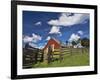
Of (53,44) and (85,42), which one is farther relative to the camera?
(85,42)

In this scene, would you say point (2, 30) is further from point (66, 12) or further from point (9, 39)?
point (66, 12)

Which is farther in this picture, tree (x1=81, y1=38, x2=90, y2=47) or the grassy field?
tree (x1=81, y1=38, x2=90, y2=47)

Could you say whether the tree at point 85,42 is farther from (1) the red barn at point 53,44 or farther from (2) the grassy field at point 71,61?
(1) the red barn at point 53,44

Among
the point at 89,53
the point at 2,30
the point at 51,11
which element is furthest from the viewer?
the point at 89,53

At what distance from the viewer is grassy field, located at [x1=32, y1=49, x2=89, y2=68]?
2.02 metres

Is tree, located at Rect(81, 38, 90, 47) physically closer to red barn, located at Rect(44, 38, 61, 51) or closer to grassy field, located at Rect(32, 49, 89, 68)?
grassy field, located at Rect(32, 49, 89, 68)

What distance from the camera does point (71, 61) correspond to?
6.89ft

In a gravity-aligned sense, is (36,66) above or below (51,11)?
below

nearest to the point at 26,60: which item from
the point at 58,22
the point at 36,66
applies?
the point at 36,66

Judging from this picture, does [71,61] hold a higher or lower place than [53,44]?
lower

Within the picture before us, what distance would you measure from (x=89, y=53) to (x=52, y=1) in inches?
25.2

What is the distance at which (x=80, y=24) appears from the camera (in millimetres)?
2133

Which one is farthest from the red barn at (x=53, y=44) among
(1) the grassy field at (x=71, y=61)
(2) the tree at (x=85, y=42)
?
(2) the tree at (x=85, y=42)

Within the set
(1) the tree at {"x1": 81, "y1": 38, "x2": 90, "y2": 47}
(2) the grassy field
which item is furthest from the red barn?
(1) the tree at {"x1": 81, "y1": 38, "x2": 90, "y2": 47}
